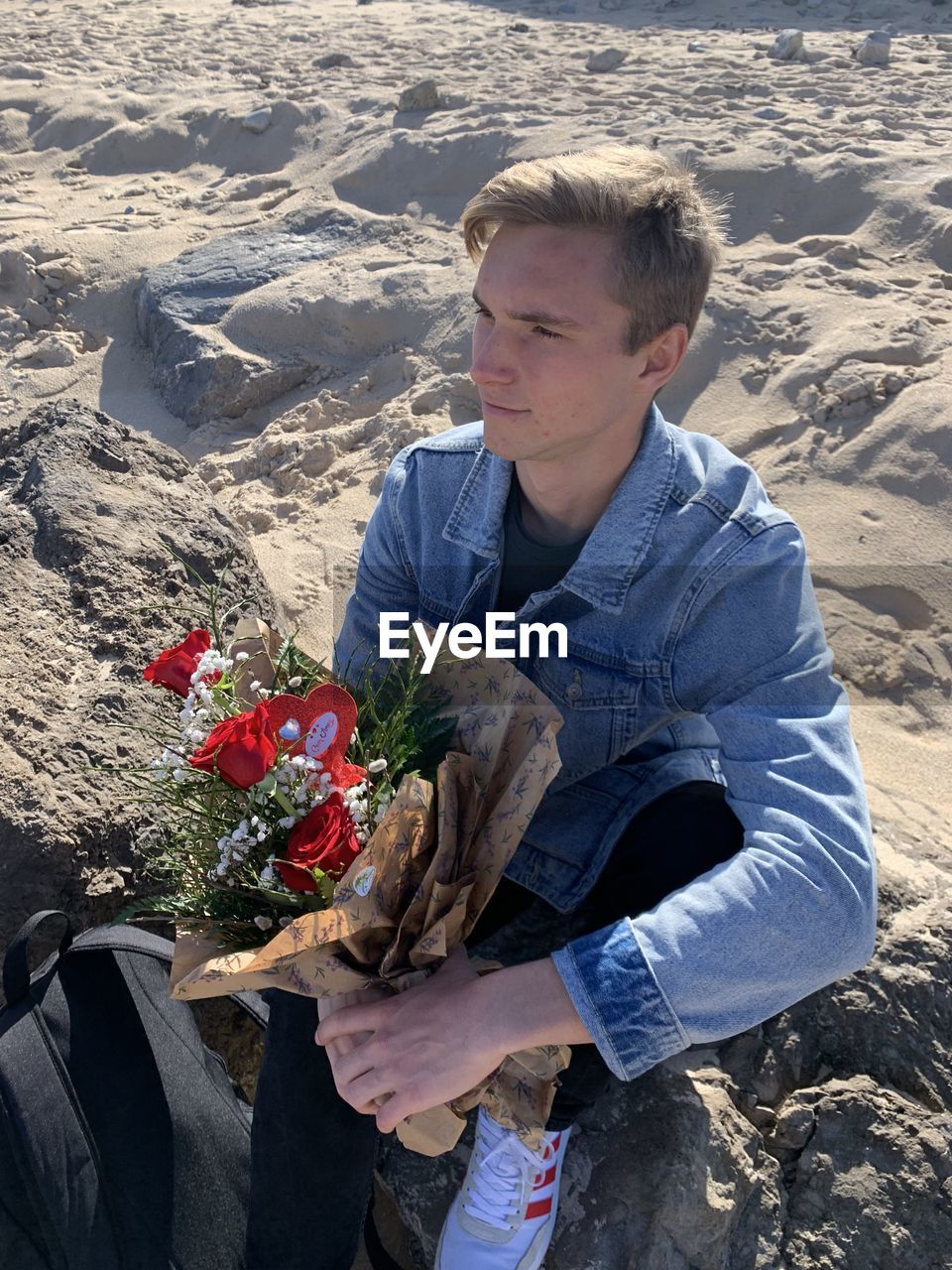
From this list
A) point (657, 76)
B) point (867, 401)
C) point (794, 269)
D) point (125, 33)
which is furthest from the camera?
point (125, 33)

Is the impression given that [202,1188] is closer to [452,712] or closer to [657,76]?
[452,712]

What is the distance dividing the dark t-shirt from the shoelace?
3.12 feet

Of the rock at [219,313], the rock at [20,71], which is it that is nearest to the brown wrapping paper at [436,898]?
the rock at [219,313]

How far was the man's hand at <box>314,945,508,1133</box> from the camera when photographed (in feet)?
5.25

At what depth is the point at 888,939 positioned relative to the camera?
2.25m

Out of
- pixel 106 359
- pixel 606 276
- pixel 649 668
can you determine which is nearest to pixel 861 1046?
pixel 649 668

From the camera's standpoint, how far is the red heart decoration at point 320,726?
1.55 m

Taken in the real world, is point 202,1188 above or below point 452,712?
below

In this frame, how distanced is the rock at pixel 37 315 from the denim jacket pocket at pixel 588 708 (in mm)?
4558

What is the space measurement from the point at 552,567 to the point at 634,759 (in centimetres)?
41

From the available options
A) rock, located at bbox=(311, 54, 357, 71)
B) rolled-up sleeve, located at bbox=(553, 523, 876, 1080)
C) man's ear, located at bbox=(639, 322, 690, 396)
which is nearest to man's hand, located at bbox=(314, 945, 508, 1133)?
rolled-up sleeve, located at bbox=(553, 523, 876, 1080)

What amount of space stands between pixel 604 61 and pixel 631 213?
596 centimetres

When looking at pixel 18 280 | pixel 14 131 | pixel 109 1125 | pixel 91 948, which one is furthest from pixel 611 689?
pixel 14 131
